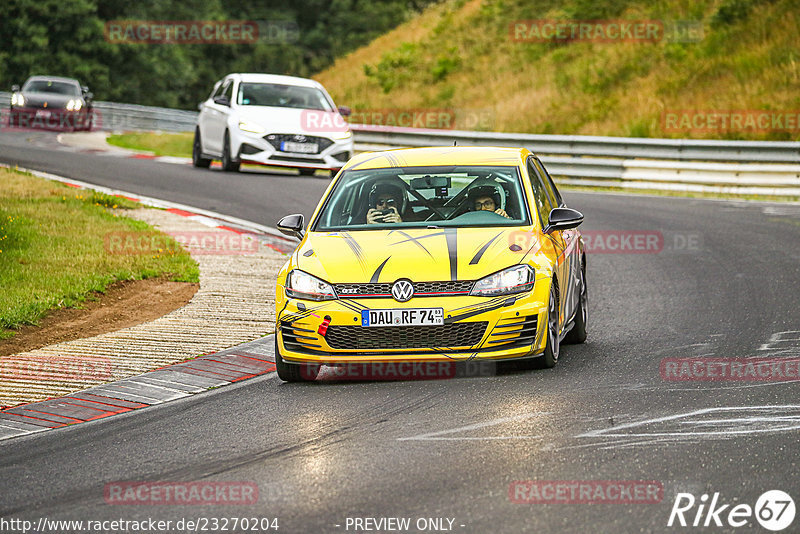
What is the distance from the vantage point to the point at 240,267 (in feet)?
44.6

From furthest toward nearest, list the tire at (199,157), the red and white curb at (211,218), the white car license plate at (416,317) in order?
the tire at (199,157), the red and white curb at (211,218), the white car license plate at (416,317)

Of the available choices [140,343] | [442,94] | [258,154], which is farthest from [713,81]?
[140,343]

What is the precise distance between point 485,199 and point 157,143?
84.5 ft

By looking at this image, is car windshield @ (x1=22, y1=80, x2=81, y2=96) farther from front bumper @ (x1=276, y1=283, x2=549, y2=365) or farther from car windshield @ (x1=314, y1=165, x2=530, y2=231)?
front bumper @ (x1=276, y1=283, x2=549, y2=365)

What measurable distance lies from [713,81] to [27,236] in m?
20.9

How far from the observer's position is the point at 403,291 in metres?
8.20

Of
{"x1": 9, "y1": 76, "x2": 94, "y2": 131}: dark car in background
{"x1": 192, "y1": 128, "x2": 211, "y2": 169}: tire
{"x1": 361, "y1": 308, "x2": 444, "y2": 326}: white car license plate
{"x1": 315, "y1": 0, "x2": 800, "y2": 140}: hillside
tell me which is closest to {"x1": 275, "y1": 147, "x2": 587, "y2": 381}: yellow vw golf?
{"x1": 361, "y1": 308, "x2": 444, "y2": 326}: white car license plate

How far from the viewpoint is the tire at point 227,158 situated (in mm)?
22953

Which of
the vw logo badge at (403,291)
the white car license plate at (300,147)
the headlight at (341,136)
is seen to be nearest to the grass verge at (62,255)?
the vw logo badge at (403,291)

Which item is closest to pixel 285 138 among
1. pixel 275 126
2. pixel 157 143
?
pixel 275 126

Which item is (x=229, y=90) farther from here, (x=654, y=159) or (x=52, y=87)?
(x=52, y=87)

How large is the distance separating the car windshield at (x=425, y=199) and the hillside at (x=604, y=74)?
18914mm

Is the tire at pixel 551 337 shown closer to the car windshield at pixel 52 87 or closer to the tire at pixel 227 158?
the tire at pixel 227 158

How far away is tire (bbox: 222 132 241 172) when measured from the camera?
75.3 feet
